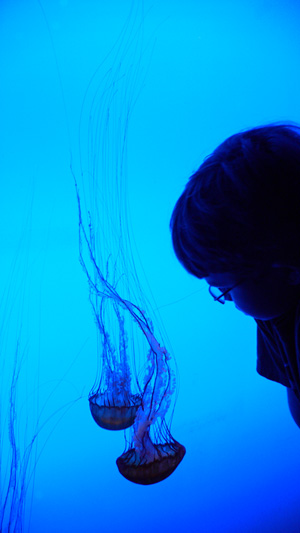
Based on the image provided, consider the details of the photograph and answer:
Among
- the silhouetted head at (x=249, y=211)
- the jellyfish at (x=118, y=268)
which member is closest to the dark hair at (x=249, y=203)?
the silhouetted head at (x=249, y=211)

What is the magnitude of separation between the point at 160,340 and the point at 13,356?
34.3 inches

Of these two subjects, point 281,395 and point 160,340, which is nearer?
point 160,340

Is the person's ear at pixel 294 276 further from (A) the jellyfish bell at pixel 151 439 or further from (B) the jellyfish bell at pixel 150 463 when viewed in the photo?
(B) the jellyfish bell at pixel 150 463

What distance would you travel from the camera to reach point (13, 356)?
6.19 ft

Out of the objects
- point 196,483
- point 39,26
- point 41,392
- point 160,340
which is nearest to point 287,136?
point 160,340

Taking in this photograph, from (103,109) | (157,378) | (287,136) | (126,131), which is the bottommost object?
(157,378)

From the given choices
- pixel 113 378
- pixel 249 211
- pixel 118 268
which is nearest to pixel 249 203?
pixel 249 211

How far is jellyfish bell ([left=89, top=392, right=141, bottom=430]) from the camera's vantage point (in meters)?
2.00

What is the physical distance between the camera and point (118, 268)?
6.68 ft

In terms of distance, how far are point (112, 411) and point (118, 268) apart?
878 millimetres

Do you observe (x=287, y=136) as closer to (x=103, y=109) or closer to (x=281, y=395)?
(x=103, y=109)

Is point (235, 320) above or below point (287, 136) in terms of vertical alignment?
below

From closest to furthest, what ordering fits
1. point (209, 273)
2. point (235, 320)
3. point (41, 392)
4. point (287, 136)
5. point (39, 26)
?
1. point (287, 136)
2. point (209, 273)
3. point (39, 26)
4. point (41, 392)
5. point (235, 320)

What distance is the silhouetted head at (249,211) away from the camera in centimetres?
81
